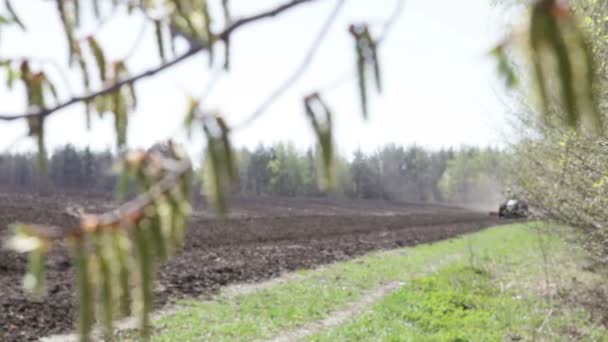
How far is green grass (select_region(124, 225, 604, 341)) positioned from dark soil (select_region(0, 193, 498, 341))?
128 cm

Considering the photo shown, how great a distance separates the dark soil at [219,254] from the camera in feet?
32.8

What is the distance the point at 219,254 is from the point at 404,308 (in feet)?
26.2

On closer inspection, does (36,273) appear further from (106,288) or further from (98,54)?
(98,54)

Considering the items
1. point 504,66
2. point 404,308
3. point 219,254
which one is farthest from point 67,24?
point 219,254

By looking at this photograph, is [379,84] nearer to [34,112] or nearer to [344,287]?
[34,112]

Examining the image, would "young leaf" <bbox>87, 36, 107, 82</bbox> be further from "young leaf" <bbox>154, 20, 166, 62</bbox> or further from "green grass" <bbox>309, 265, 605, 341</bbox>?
"green grass" <bbox>309, 265, 605, 341</bbox>

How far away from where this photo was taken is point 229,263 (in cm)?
1645

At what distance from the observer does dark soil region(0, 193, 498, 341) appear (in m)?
10.0

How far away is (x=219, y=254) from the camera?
18078mm

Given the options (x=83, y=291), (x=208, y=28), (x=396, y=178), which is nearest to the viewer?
(x=83, y=291)

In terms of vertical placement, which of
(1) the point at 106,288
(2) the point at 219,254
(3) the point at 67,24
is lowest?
(2) the point at 219,254

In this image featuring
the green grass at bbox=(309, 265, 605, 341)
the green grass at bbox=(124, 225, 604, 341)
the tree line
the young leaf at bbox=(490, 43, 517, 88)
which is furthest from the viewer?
the tree line

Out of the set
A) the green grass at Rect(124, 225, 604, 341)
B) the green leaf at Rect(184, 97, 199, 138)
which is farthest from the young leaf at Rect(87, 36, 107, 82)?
the green grass at Rect(124, 225, 604, 341)

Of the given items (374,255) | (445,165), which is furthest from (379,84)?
(445,165)
